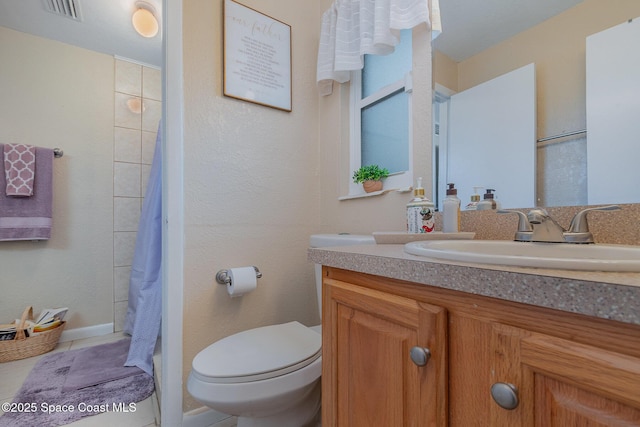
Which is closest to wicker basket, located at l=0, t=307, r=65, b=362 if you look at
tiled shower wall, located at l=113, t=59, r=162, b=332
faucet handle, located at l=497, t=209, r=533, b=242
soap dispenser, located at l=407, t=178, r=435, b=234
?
tiled shower wall, located at l=113, t=59, r=162, b=332

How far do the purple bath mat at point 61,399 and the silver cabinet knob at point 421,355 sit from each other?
151 centimetres

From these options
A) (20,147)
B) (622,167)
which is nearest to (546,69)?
(622,167)

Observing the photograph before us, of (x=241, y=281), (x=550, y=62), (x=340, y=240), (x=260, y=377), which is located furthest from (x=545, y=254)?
(x=241, y=281)

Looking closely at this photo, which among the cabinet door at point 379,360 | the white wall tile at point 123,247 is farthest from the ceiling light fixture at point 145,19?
the cabinet door at point 379,360

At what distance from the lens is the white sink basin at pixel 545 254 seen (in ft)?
1.18

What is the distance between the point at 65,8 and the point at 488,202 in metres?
2.60

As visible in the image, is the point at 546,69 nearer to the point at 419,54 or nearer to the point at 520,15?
the point at 520,15

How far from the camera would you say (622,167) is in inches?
26.2

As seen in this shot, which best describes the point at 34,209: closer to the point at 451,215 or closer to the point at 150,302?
the point at 150,302

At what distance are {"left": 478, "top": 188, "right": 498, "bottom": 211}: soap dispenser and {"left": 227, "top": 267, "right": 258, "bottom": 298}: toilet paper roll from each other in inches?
37.8

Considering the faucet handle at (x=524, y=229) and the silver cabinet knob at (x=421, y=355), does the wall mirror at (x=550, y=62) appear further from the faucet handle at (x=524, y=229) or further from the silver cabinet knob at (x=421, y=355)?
the silver cabinet knob at (x=421, y=355)

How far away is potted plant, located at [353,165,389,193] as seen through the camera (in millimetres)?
1304

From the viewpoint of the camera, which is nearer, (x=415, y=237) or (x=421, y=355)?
(x=421, y=355)

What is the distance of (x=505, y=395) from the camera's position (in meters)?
0.37
